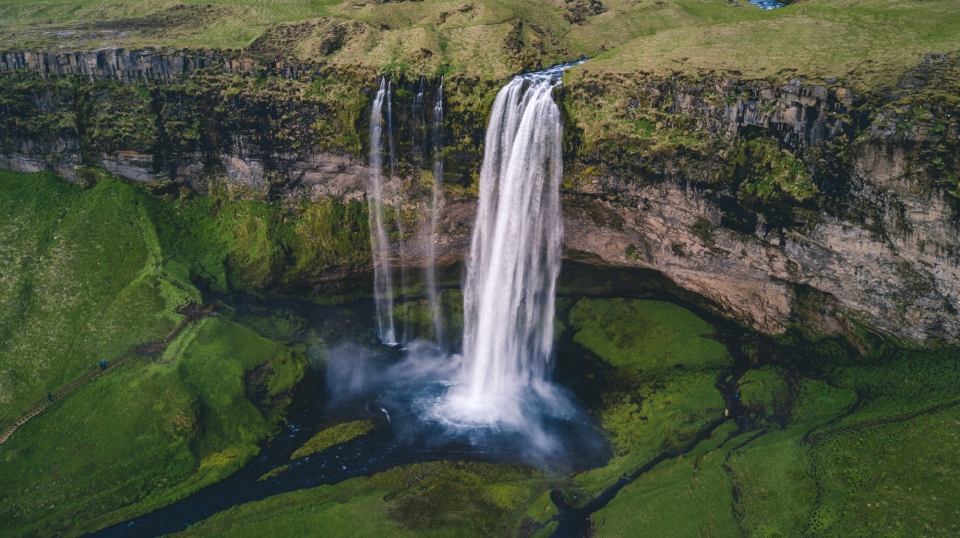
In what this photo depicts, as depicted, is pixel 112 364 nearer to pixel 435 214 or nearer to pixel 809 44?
pixel 435 214

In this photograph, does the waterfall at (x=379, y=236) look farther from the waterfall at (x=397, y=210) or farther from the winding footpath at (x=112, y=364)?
the winding footpath at (x=112, y=364)

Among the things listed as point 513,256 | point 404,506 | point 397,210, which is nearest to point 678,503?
point 404,506

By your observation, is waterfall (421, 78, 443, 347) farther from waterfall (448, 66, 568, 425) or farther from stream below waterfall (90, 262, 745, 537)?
stream below waterfall (90, 262, 745, 537)

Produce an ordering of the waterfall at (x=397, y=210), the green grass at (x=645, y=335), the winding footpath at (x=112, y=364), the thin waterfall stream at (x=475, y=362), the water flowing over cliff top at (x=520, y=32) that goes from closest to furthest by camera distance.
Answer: the winding footpath at (x=112, y=364) → the thin waterfall stream at (x=475, y=362) → the water flowing over cliff top at (x=520, y=32) → the green grass at (x=645, y=335) → the waterfall at (x=397, y=210)

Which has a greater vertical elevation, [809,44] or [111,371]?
[809,44]

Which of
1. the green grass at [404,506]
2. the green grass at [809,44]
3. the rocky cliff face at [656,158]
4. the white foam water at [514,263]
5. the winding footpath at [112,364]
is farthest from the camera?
the white foam water at [514,263]

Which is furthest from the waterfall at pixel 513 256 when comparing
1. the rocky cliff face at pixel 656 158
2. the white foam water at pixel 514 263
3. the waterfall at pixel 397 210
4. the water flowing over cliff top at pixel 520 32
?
the water flowing over cliff top at pixel 520 32
